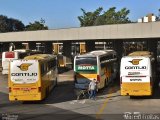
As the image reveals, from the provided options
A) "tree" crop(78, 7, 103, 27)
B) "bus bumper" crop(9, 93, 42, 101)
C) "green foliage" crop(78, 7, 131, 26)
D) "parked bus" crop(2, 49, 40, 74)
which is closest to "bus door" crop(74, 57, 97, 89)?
"bus bumper" crop(9, 93, 42, 101)

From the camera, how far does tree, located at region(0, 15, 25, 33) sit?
14712 centimetres

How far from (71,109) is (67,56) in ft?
105

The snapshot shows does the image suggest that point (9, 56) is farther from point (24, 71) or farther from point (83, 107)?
point (83, 107)

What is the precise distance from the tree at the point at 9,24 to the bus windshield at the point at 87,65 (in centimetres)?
11520

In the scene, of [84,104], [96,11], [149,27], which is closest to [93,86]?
[84,104]

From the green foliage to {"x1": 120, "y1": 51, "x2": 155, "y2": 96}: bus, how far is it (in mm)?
90931

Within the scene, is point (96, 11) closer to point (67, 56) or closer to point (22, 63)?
point (67, 56)

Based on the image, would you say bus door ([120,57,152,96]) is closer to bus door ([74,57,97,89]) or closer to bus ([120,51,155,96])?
bus ([120,51,155,96])

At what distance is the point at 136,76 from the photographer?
27.6 m

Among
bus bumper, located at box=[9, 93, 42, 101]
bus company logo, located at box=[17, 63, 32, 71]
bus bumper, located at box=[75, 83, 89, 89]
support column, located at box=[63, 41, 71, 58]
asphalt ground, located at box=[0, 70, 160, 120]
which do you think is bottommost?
asphalt ground, located at box=[0, 70, 160, 120]

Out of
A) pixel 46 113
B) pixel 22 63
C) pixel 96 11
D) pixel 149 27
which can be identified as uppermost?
pixel 96 11

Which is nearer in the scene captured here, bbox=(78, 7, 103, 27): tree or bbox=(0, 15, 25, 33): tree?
bbox=(78, 7, 103, 27): tree

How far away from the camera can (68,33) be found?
47.2 meters

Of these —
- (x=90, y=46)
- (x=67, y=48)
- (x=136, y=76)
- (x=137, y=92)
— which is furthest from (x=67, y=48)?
(x=137, y=92)
